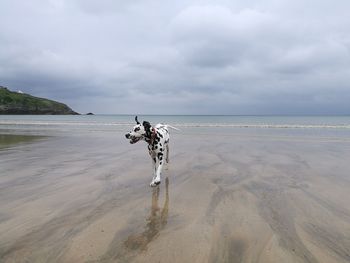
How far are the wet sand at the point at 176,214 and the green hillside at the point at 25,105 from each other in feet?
493

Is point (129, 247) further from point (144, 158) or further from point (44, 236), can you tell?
point (144, 158)

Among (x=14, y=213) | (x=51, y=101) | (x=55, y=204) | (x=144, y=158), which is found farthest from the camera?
(x=51, y=101)

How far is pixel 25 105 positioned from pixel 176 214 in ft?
543

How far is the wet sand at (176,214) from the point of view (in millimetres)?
3785

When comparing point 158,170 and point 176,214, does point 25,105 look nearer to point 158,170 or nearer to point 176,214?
point 158,170

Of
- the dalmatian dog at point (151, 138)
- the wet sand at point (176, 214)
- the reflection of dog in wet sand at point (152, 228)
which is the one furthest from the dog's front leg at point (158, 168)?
the reflection of dog in wet sand at point (152, 228)

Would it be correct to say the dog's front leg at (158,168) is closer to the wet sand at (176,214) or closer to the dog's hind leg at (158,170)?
the dog's hind leg at (158,170)

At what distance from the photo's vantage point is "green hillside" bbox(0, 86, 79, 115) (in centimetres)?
14088

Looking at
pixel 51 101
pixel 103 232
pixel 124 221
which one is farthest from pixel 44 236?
pixel 51 101

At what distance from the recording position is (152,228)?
455 centimetres

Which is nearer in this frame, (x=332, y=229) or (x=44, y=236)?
(x=44, y=236)

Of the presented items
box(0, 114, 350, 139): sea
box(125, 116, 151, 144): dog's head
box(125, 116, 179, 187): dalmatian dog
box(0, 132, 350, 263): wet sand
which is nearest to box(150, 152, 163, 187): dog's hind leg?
box(125, 116, 179, 187): dalmatian dog

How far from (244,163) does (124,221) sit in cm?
645

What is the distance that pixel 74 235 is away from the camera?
4238 mm
